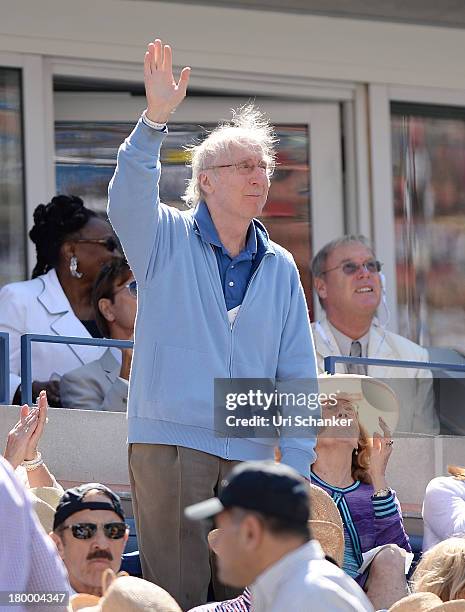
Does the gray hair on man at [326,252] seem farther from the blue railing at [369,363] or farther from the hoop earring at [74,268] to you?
the hoop earring at [74,268]

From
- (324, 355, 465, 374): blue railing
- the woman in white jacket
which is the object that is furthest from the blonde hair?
→ the woman in white jacket

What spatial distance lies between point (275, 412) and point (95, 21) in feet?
13.6

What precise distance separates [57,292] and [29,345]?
762 mm

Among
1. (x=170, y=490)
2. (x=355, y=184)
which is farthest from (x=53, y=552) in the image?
(x=355, y=184)

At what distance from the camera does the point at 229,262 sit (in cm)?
555

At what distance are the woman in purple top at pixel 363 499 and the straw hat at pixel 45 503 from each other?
1.14m

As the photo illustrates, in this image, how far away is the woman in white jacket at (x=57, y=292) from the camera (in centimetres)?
771

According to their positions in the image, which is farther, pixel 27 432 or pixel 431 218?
pixel 431 218

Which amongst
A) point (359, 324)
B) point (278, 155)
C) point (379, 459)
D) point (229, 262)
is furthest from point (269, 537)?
point (278, 155)

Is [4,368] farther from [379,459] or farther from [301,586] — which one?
[301,586]

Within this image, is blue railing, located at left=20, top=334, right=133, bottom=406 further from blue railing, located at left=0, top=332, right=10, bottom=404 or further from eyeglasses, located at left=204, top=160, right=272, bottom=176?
eyeglasses, located at left=204, top=160, right=272, bottom=176

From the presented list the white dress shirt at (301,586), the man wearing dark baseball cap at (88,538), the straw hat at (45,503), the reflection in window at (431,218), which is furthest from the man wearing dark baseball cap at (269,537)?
the reflection in window at (431,218)

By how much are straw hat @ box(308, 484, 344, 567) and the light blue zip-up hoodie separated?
0.96ft

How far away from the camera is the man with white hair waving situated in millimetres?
5254
